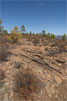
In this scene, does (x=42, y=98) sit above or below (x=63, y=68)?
below

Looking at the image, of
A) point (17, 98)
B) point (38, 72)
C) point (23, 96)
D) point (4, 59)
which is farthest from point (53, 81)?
point (4, 59)

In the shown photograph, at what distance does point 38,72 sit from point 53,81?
89 centimetres

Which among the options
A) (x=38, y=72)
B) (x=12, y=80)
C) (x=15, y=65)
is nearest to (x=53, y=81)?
(x=38, y=72)

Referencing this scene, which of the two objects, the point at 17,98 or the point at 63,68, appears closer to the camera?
the point at 17,98

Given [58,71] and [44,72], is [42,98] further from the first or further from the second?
[58,71]

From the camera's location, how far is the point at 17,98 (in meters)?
2.29

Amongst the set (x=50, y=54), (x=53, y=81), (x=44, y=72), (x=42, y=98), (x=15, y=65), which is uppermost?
(x=50, y=54)

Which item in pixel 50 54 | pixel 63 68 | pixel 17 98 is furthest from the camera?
pixel 50 54

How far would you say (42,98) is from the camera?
2.33 m

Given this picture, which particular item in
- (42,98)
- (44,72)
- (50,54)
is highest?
(50,54)

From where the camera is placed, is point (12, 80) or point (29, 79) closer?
point (29, 79)

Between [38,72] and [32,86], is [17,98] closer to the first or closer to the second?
[32,86]

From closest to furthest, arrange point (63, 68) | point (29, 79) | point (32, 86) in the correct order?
point (32, 86)
point (29, 79)
point (63, 68)

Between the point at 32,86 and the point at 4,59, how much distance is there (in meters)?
2.93
